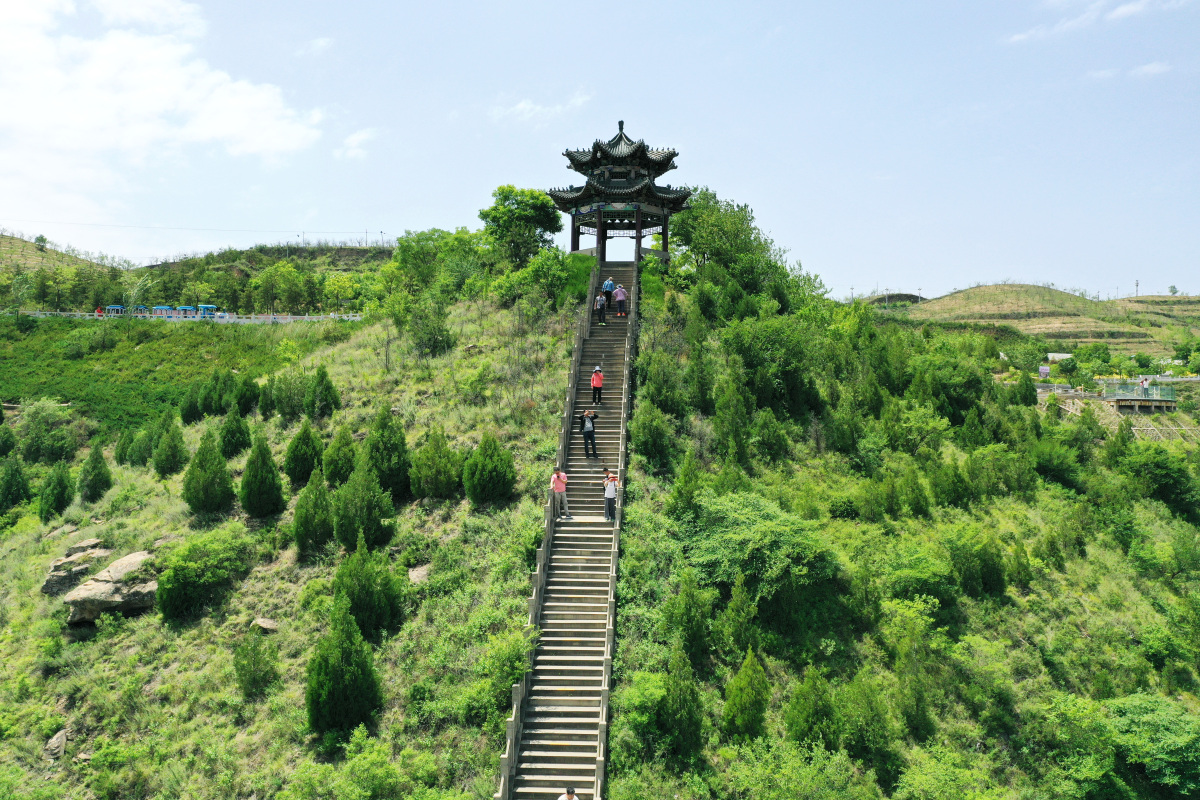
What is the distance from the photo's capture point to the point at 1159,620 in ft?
66.3

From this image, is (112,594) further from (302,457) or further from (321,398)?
(321,398)

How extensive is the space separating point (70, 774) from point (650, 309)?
2347 centimetres

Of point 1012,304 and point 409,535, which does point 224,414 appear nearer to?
point 409,535

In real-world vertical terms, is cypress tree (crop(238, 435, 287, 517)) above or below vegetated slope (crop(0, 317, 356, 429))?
below

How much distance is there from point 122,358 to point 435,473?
45.3 meters

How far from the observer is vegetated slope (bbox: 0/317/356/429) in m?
46.6

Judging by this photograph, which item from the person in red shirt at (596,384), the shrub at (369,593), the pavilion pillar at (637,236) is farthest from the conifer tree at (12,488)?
the pavilion pillar at (637,236)

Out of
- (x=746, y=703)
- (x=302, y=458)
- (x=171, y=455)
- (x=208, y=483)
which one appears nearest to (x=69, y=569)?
(x=208, y=483)

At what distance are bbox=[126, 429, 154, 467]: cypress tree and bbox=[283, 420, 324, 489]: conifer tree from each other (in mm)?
11021

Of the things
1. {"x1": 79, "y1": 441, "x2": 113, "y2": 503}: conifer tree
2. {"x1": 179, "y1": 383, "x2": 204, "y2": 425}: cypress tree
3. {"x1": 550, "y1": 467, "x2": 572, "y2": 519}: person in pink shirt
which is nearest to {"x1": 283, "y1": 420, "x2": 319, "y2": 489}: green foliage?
{"x1": 550, "y1": 467, "x2": 572, "y2": 519}: person in pink shirt

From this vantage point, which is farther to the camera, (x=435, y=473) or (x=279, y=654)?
(x=435, y=473)

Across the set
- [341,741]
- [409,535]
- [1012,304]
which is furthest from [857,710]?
[1012,304]

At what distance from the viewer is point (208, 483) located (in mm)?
20953

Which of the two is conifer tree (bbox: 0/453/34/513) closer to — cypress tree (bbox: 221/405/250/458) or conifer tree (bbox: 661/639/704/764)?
cypress tree (bbox: 221/405/250/458)
